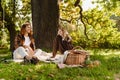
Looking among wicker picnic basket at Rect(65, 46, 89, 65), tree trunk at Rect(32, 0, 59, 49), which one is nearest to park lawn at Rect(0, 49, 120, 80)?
wicker picnic basket at Rect(65, 46, 89, 65)

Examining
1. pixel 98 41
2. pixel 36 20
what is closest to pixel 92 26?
pixel 98 41

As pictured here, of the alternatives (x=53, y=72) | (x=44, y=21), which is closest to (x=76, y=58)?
(x=53, y=72)

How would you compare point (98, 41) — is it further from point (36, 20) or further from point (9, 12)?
point (36, 20)

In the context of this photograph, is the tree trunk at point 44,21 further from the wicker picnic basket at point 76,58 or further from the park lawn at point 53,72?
the park lawn at point 53,72

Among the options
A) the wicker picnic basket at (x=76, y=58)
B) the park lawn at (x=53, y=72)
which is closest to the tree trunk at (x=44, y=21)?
the wicker picnic basket at (x=76, y=58)

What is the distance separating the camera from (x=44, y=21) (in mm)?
16984

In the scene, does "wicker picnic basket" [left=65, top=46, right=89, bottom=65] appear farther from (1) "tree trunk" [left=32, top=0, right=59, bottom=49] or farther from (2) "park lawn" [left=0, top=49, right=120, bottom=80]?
(1) "tree trunk" [left=32, top=0, right=59, bottom=49]

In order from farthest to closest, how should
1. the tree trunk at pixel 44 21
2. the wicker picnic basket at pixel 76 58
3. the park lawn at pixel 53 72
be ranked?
the tree trunk at pixel 44 21
the wicker picnic basket at pixel 76 58
the park lawn at pixel 53 72

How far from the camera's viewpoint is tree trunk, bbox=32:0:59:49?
16.9m

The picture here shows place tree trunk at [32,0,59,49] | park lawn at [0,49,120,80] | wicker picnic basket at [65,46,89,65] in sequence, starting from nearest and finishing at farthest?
park lawn at [0,49,120,80], wicker picnic basket at [65,46,89,65], tree trunk at [32,0,59,49]

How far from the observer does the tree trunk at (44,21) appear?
16906 mm

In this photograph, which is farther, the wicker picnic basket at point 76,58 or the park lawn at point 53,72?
the wicker picnic basket at point 76,58

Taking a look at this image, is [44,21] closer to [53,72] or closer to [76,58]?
[76,58]

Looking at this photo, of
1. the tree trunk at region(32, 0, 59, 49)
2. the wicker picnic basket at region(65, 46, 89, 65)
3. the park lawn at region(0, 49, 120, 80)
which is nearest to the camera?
the park lawn at region(0, 49, 120, 80)
